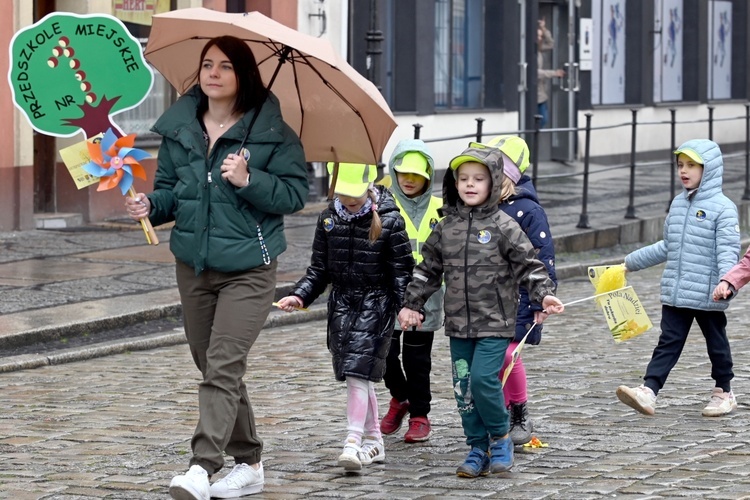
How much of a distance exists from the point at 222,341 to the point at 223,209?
498mm

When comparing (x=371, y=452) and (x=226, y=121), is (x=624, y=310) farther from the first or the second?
(x=226, y=121)

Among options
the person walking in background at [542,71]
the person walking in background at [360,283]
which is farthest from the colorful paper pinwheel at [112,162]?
the person walking in background at [542,71]

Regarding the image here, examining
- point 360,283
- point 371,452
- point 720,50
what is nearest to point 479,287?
point 360,283

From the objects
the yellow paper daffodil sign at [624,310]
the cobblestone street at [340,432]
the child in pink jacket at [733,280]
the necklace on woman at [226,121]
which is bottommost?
the cobblestone street at [340,432]

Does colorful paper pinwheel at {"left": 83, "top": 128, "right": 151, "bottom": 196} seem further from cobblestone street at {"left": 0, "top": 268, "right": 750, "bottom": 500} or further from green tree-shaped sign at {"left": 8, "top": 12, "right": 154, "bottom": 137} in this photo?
cobblestone street at {"left": 0, "top": 268, "right": 750, "bottom": 500}

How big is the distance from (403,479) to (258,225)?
1.29 metres

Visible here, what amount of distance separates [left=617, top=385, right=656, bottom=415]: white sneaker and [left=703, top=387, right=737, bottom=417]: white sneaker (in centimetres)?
30

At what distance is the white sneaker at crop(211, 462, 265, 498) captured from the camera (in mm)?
6391

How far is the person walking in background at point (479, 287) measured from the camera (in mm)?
6750

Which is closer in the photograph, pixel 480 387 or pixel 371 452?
pixel 480 387

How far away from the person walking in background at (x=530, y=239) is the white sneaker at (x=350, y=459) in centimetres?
82

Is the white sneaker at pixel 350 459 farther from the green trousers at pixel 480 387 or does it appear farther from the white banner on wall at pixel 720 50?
the white banner on wall at pixel 720 50

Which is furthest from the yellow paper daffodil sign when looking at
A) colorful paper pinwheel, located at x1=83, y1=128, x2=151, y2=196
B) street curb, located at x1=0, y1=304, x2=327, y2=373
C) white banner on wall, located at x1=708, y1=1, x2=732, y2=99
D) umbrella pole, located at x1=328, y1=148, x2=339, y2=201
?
white banner on wall, located at x1=708, y1=1, x2=732, y2=99

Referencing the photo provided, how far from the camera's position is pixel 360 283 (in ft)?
23.2
